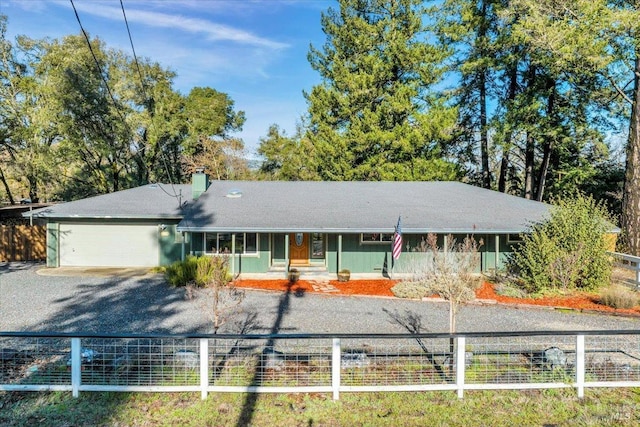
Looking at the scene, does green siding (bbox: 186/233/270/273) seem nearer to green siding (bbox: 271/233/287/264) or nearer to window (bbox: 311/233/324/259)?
green siding (bbox: 271/233/287/264)

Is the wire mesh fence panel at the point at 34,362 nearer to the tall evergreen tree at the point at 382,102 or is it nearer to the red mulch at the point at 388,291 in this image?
the red mulch at the point at 388,291

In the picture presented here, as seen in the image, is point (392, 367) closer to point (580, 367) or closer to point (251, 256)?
point (580, 367)

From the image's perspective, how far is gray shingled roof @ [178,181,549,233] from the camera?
1337cm

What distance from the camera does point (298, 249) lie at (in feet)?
49.4

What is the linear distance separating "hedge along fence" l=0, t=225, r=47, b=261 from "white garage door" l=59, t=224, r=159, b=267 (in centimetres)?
279

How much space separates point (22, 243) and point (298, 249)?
509 inches

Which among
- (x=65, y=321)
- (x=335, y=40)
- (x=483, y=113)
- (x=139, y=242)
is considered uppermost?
(x=335, y=40)

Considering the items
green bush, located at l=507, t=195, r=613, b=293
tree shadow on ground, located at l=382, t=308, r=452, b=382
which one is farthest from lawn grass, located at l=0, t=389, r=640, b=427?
green bush, located at l=507, t=195, r=613, b=293

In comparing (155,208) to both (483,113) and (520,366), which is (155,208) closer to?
(520,366)

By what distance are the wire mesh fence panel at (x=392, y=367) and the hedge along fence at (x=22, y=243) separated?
17159 millimetres

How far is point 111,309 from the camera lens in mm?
9836

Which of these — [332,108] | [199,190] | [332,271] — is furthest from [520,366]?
[332,108]

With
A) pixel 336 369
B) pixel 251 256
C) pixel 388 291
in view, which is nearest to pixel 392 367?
pixel 336 369

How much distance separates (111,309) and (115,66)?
21.9 m
